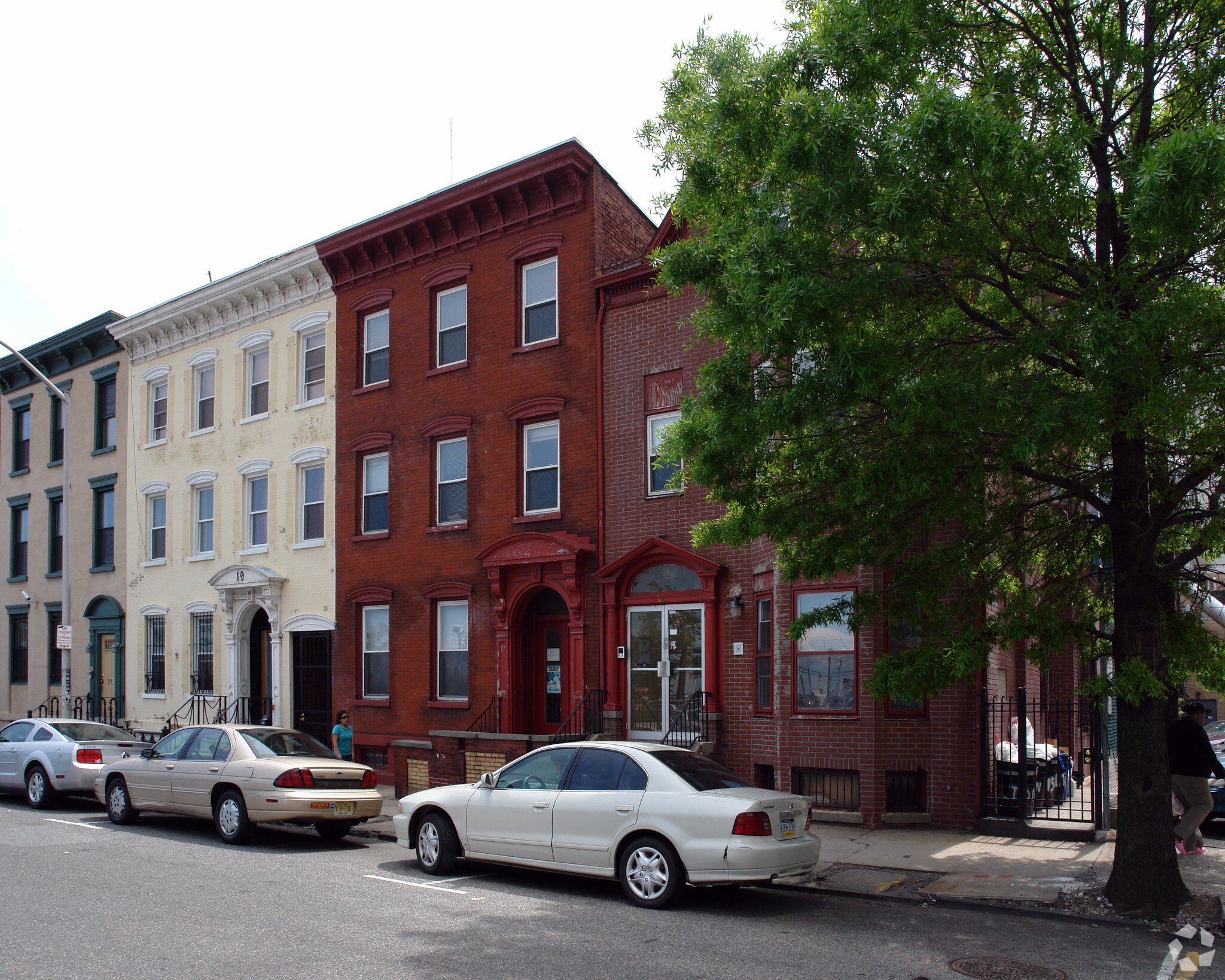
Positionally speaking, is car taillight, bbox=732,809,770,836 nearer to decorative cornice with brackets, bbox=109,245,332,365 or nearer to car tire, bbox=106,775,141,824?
car tire, bbox=106,775,141,824

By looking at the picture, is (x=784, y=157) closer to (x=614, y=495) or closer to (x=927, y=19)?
(x=927, y=19)

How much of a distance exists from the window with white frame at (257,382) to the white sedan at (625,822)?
1545 centimetres

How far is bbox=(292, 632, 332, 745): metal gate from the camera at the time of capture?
2209cm

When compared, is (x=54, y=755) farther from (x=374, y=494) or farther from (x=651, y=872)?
(x=651, y=872)

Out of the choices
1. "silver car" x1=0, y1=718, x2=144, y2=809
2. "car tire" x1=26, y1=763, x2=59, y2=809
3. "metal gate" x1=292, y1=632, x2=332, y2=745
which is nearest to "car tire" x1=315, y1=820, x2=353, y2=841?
"silver car" x1=0, y1=718, x2=144, y2=809

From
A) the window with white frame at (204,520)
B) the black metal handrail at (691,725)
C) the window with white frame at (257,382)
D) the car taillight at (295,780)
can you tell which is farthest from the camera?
the window with white frame at (204,520)

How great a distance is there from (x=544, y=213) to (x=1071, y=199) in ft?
40.6

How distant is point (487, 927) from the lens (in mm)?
8266

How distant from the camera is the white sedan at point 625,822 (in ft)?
28.8

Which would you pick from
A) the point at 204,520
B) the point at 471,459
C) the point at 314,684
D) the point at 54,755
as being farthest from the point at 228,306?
the point at 54,755

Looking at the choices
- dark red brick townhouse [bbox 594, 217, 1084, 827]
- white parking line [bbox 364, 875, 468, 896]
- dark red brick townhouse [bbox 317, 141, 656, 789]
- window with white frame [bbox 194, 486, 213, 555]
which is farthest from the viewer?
window with white frame [bbox 194, 486, 213, 555]

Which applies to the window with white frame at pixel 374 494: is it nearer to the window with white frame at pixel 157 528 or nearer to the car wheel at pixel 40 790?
the car wheel at pixel 40 790

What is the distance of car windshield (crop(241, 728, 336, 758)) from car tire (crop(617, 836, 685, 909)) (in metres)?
5.80

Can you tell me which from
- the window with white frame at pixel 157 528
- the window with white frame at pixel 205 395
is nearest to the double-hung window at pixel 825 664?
the window with white frame at pixel 205 395
